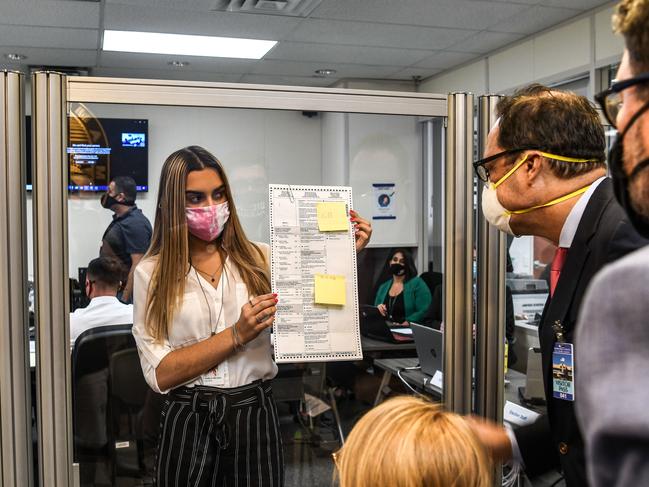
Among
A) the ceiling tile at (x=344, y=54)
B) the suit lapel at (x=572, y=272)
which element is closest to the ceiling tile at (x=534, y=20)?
the ceiling tile at (x=344, y=54)

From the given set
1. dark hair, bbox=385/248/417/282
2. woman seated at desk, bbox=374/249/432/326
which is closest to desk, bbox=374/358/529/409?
woman seated at desk, bbox=374/249/432/326

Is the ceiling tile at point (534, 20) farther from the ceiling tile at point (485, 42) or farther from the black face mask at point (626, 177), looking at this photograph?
the black face mask at point (626, 177)

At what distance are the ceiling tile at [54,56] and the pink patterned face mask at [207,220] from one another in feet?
14.5

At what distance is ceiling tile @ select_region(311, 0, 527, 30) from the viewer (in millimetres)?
4488

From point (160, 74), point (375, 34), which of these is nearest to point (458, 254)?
point (375, 34)

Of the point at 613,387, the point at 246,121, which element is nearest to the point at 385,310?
the point at 246,121

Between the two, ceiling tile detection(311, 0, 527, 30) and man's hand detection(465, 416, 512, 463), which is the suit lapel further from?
ceiling tile detection(311, 0, 527, 30)

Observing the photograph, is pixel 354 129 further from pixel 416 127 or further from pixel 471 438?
pixel 471 438

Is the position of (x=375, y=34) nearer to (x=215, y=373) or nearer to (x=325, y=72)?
(x=325, y=72)

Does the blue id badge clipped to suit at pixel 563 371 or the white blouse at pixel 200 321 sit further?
the white blouse at pixel 200 321

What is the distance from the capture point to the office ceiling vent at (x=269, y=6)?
4416 millimetres

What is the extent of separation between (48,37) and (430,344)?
14.3 feet

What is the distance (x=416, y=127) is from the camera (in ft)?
6.36

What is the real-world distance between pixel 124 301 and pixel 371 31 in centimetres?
395
